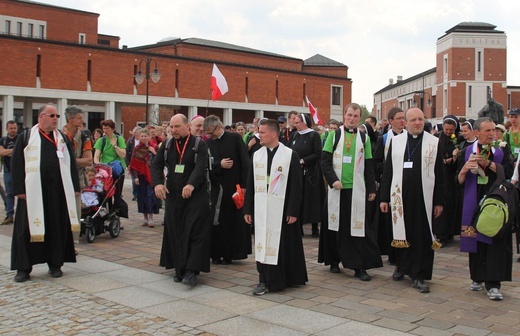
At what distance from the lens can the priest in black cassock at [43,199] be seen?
24.6 ft

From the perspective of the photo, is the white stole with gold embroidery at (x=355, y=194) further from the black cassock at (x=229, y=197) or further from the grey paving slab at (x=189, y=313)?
the grey paving slab at (x=189, y=313)

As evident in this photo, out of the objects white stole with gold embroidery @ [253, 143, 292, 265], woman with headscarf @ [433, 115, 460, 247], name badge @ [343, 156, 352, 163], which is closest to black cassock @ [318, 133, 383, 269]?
name badge @ [343, 156, 352, 163]

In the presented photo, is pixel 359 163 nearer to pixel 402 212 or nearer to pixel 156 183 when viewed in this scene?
pixel 402 212

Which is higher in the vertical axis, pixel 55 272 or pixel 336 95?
pixel 336 95

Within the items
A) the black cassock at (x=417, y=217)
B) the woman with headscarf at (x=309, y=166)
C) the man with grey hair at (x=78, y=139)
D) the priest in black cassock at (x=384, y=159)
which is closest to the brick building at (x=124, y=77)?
the woman with headscarf at (x=309, y=166)

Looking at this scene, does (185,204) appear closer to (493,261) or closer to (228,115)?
(493,261)

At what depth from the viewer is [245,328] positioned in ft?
17.7

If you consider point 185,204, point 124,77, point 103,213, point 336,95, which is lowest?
point 103,213

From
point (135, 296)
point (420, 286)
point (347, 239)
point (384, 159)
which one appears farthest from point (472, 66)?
point (135, 296)

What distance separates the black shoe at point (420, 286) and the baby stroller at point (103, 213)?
563 centimetres

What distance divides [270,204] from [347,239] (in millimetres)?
1281

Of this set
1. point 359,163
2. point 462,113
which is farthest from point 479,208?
point 462,113

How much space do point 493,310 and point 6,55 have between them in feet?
146

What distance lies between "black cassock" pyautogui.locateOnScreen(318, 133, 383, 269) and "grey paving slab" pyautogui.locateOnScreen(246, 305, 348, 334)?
5.43 feet
